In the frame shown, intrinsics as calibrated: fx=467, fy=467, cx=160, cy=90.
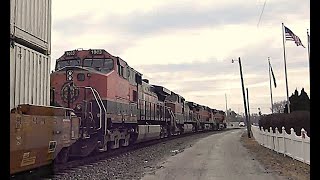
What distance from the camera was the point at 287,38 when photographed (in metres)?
32.5

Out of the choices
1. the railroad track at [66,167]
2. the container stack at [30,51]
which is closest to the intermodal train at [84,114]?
the railroad track at [66,167]

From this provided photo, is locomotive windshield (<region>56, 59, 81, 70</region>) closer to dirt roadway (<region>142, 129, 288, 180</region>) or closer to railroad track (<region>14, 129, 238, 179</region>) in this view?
railroad track (<region>14, 129, 238, 179</region>)

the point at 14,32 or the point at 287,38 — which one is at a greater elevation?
the point at 287,38

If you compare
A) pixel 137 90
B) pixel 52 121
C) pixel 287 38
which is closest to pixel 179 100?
pixel 287 38

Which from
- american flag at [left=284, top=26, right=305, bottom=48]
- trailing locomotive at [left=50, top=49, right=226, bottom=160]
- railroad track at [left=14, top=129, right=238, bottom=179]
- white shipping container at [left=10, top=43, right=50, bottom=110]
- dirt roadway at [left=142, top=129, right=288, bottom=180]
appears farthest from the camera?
american flag at [left=284, top=26, right=305, bottom=48]

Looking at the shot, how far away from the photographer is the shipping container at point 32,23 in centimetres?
1043

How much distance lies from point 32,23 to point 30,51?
0.76 metres

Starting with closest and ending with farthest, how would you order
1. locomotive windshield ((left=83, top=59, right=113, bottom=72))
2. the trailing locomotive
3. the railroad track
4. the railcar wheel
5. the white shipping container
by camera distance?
the white shipping container, the railroad track, the railcar wheel, the trailing locomotive, locomotive windshield ((left=83, top=59, right=113, bottom=72))

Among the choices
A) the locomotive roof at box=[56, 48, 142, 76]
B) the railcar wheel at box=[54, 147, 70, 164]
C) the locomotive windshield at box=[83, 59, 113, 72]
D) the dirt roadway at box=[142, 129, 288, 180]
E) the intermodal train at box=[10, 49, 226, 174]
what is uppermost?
the locomotive roof at box=[56, 48, 142, 76]

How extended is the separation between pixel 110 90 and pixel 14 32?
9083 mm

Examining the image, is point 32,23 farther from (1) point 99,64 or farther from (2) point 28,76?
(1) point 99,64

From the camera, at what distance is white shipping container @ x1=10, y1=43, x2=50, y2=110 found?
10203 mm

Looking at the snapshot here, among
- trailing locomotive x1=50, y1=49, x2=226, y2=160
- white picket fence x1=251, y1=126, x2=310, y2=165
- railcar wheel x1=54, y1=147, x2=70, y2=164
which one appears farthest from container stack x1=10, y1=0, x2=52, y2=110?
white picket fence x1=251, y1=126, x2=310, y2=165
